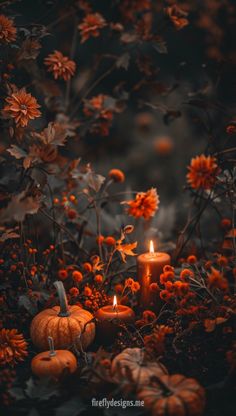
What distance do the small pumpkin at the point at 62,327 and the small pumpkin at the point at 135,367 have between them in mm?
122

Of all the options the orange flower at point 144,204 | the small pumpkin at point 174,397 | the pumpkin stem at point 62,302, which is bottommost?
the small pumpkin at point 174,397

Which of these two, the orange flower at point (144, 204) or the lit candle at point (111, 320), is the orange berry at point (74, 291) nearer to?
the lit candle at point (111, 320)

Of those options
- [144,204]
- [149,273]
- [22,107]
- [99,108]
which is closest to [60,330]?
[149,273]

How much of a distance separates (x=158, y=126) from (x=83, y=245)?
0.87m

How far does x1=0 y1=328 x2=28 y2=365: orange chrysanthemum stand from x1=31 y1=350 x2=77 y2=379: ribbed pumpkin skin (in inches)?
2.4

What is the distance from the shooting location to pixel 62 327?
0.97 metres

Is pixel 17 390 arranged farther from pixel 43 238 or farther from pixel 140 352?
pixel 43 238

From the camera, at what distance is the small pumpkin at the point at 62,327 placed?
3.19ft

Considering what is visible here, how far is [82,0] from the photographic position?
140 centimetres

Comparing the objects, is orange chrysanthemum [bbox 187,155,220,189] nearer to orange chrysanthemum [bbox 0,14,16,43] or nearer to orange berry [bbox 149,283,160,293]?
orange berry [bbox 149,283,160,293]

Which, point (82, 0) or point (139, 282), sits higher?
point (82, 0)

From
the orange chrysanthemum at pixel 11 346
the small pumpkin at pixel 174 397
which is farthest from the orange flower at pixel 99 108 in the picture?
the small pumpkin at pixel 174 397

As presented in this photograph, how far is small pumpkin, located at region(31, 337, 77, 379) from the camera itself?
0.87 m

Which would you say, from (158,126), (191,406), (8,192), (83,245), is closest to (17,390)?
(191,406)
